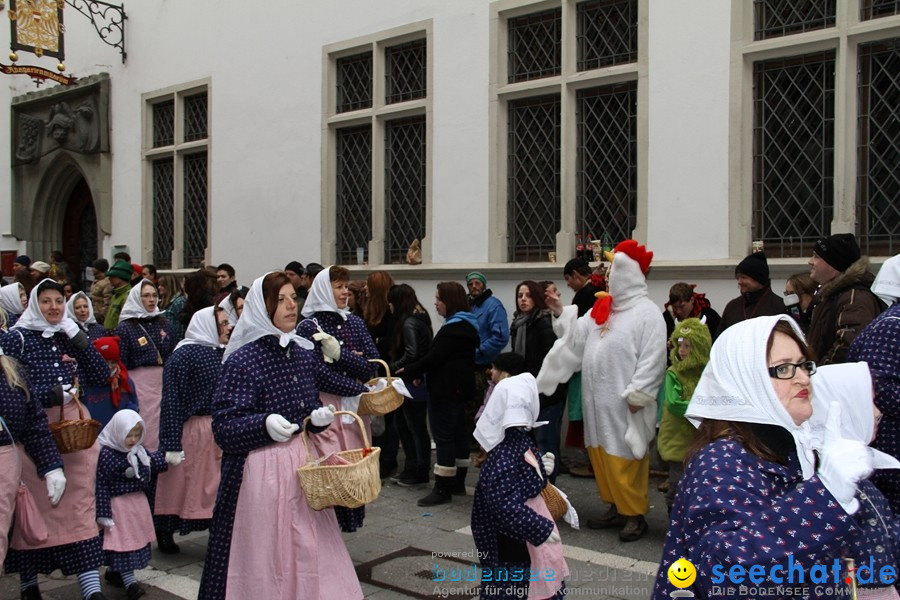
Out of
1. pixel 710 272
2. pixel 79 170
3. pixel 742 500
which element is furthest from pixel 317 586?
pixel 79 170

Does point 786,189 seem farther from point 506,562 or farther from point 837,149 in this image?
point 506,562

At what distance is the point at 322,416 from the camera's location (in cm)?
412

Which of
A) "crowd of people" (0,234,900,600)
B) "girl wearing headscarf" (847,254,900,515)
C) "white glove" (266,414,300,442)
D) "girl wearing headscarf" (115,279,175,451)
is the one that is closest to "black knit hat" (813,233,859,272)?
"crowd of people" (0,234,900,600)

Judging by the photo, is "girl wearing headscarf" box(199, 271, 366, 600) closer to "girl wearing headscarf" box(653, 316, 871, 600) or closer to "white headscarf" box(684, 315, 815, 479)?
"girl wearing headscarf" box(653, 316, 871, 600)

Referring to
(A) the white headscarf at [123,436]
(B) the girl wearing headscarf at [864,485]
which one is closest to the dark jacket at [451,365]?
(A) the white headscarf at [123,436]

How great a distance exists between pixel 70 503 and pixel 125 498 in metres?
0.38

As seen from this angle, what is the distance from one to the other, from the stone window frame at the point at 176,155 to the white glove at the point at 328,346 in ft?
25.4

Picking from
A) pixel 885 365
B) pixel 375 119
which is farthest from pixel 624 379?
pixel 375 119

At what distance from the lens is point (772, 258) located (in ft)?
25.0

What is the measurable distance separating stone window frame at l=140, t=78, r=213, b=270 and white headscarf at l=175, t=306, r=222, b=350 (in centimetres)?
702

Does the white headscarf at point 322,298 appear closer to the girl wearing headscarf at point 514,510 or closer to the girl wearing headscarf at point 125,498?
the girl wearing headscarf at point 125,498

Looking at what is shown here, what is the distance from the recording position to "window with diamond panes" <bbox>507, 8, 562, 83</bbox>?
916cm

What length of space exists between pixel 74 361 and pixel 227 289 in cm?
329

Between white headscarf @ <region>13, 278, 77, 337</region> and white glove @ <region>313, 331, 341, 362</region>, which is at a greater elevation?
white headscarf @ <region>13, 278, 77, 337</region>
